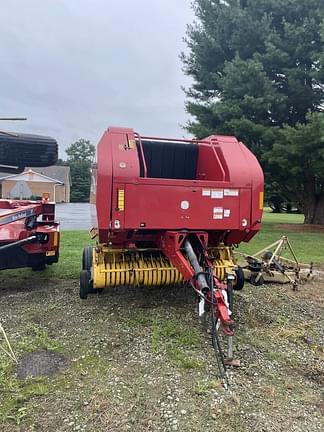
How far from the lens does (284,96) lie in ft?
49.8

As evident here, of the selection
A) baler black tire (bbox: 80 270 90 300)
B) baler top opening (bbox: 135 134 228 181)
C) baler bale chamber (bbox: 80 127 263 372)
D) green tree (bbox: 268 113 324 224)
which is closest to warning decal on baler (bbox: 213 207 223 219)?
baler bale chamber (bbox: 80 127 263 372)

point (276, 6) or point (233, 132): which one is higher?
point (276, 6)

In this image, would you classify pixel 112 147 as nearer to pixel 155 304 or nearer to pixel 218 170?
pixel 218 170

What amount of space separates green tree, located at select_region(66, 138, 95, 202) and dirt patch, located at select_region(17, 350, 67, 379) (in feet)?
150

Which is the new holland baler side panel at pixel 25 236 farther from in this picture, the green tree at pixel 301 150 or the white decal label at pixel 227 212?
the green tree at pixel 301 150

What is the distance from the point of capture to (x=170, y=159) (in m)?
5.56

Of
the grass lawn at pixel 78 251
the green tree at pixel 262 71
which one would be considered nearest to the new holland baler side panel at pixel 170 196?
the grass lawn at pixel 78 251

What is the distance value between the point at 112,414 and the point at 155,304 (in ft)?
7.26

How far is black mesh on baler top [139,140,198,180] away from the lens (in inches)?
215

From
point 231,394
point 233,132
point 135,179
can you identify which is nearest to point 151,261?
point 135,179

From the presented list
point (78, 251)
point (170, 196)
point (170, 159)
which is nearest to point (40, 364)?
point (170, 196)

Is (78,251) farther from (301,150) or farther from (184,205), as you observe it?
(301,150)

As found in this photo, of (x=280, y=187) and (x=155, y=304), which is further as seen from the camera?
(x=280, y=187)

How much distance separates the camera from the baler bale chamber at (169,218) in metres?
4.12
